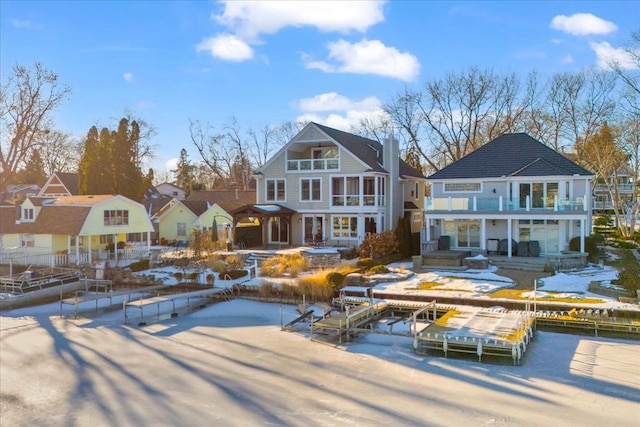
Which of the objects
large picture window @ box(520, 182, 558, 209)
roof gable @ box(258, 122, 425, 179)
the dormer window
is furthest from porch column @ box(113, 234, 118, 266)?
large picture window @ box(520, 182, 558, 209)

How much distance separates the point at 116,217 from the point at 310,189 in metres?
12.1

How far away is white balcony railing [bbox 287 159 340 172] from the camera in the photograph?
107 ft

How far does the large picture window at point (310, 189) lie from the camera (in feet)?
109

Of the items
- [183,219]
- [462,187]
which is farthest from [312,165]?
[183,219]

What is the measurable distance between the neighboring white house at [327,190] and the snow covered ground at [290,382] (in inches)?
648

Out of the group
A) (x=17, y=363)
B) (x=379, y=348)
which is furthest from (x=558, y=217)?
(x=17, y=363)

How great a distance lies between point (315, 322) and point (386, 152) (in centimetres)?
1984

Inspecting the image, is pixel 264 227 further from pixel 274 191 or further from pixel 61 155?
pixel 61 155

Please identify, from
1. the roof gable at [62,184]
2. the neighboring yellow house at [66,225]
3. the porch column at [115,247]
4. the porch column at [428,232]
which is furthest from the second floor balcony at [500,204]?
the roof gable at [62,184]

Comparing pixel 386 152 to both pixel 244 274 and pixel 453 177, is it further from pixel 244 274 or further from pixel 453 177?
pixel 244 274

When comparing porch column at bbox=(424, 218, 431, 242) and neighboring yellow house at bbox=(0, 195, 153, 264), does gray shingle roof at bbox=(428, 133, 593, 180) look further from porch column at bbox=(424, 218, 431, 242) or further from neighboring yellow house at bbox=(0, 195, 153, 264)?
neighboring yellow house at bbox=(0, 195, 153, 264)

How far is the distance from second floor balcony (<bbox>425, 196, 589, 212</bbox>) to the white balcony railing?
21.7ft

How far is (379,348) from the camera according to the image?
48.0 ft

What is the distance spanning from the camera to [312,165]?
33250 mm
